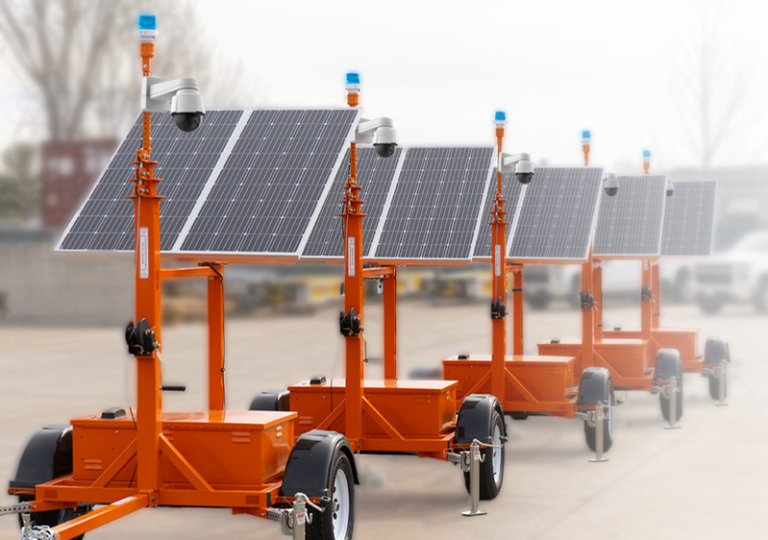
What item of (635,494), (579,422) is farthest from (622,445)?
(635,494)

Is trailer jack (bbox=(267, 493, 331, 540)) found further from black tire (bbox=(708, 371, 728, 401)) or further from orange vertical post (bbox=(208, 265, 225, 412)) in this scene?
black tire (bbox=(708, 371, 728, 401))

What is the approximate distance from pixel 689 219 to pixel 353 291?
11.7m

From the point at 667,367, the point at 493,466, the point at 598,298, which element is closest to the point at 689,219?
the point at 598,298

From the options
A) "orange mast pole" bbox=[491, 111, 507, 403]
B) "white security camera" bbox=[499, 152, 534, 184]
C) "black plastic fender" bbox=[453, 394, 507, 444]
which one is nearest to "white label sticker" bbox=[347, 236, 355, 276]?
"black plastic fender" bbox=[453, 394, 507, 444]

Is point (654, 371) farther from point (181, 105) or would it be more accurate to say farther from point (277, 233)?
point (181, 105)

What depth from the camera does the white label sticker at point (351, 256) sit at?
385 inches

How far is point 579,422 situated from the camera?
51.7 ft

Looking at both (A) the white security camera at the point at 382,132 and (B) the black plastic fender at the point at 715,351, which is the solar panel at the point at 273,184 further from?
(B) the black plastic fender at the point at 715,351

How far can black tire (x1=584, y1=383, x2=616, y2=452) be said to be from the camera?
42.9 feet

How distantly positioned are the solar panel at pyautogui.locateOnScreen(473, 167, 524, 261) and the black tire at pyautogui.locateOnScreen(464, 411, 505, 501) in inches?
116

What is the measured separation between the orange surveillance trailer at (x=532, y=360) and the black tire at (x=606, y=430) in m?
0.01

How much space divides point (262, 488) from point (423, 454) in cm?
293

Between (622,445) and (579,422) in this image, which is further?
(579,422)

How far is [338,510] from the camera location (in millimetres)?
8164
